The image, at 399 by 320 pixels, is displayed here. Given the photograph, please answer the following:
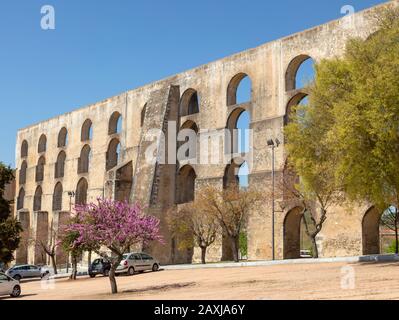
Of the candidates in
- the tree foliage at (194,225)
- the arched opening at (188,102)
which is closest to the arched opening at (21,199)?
the arched opening at (188,102)

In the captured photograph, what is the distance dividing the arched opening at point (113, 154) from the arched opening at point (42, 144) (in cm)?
1253

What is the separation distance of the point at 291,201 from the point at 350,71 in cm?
1097

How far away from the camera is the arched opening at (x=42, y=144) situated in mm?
55031

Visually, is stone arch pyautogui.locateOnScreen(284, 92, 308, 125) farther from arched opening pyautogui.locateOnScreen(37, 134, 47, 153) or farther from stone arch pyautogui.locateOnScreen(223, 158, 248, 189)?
arched opening pyautogui.locateOnScreen(37, 134, 47, 153)

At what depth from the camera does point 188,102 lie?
38500 mm

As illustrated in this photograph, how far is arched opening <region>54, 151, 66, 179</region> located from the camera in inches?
2024

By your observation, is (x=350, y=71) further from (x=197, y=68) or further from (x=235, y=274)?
(x=197, y=68)

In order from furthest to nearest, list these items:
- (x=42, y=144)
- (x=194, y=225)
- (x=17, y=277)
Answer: (x=42, y=144) < (x=17, y=277) < (x=194, y=225)

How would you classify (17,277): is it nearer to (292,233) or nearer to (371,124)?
(292,233)

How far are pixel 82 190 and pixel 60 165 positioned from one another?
4.43 m

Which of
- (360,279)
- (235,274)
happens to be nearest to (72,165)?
(235,274)

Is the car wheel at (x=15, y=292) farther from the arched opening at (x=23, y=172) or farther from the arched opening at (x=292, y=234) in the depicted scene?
the arched opening at (x=23, y=172)

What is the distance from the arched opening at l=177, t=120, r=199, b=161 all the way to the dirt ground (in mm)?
14914

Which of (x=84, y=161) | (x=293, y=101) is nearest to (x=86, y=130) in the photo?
(x=84, y=161)
